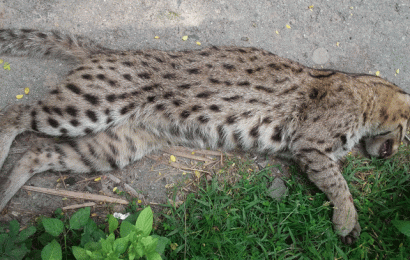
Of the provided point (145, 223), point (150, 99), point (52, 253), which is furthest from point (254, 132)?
point (52, 253)

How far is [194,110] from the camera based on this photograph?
379 centimetres

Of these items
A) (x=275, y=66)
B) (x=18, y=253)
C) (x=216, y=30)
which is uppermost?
(x=216, y=30)

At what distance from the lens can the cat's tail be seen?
398 cm

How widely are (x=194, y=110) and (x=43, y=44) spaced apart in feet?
6.64

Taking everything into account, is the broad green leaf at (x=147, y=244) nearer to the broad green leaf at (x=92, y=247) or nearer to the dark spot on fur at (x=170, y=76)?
the broad green leaf at (x=92, y=247)

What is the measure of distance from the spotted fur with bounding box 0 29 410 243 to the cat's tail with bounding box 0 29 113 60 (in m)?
0.01

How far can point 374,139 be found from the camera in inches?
171

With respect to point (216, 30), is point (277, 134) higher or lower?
lower

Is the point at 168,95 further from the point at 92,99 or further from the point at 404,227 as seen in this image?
the point at 404,227

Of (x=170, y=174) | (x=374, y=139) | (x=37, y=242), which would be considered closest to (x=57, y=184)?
(x=37, y=242)

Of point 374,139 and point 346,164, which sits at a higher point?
point 374,139

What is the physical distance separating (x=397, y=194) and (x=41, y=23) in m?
4.94

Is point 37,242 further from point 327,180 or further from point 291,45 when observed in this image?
point 291,45

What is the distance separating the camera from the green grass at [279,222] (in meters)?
3.52
